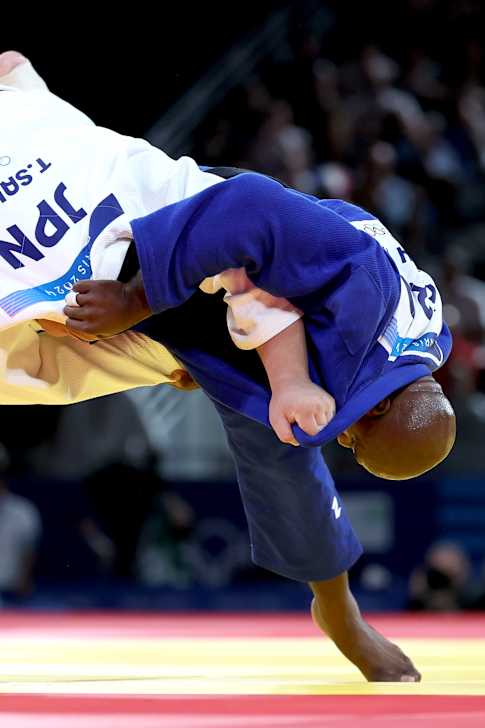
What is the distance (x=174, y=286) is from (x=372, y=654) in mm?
908

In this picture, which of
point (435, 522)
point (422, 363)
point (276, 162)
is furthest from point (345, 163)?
point (422, 363)

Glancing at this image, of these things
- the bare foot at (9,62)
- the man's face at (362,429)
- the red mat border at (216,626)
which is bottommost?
the red mat border at (216,626)

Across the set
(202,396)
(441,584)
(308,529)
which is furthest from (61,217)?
(202,396)

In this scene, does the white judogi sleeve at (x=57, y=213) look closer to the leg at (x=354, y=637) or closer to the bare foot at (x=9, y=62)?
the bare foot at (x=9, y=62)

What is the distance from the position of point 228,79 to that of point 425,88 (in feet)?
4.12

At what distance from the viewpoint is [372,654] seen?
2.32 m

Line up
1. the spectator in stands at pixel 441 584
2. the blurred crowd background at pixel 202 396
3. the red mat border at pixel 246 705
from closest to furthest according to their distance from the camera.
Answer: the red mat border at pixel 246 705
the spectator in stands at pixel 441 584
the blurred crowd background at pixel 202 396

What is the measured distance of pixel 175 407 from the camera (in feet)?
19.5

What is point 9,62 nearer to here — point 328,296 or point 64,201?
point 64,201

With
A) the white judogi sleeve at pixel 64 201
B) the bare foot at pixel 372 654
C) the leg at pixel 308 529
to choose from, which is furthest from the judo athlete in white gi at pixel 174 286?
the bare foot at pixel 372 654

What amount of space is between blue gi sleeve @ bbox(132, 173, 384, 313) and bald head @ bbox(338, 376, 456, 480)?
22 cm

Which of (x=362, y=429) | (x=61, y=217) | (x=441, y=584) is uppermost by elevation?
(x=61, y=217)

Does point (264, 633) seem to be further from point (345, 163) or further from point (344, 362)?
point (345, 163)

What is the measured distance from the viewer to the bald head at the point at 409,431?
181 cm
